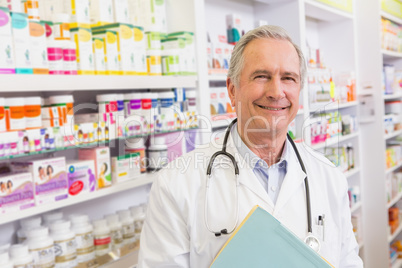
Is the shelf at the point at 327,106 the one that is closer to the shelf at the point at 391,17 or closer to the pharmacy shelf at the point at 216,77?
the shelf at the point at 391,17

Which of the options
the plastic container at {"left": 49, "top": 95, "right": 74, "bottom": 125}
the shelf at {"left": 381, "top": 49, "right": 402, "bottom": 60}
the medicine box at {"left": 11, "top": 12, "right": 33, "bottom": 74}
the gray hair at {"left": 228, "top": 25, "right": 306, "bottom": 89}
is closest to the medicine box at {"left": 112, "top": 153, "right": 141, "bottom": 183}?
the plastic container at {"left": 49, "top": 95, "right": 74, "bottom": 125}

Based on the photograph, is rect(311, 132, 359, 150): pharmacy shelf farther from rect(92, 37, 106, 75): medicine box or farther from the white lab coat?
rect(92, 37, 106, 75): medicine box

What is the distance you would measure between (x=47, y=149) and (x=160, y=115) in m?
0.73

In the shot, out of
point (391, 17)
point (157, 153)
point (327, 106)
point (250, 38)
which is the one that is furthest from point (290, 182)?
point (391, 17)

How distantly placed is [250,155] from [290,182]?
0.20 m

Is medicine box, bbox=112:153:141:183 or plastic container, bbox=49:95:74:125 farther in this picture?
medicine box, bbox=112:153:141:183

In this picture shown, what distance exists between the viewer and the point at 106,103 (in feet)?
7.45

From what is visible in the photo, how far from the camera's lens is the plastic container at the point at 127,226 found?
2395 millimetres

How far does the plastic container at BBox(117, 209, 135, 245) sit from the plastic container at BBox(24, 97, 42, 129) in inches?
30.2

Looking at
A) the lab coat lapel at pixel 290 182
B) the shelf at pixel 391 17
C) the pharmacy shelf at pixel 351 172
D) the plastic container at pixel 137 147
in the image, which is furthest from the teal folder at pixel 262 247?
the shelf at pixel 391 17

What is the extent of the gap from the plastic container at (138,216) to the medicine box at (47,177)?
1.82 feet

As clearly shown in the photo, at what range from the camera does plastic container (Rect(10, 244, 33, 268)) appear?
1.86 meters

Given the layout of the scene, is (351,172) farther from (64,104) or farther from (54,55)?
(54,55)

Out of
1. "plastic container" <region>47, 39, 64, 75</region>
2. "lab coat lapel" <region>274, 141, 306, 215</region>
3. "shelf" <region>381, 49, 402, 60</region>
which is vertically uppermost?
"shelf" <region>381, 49, 402, 60</region>
